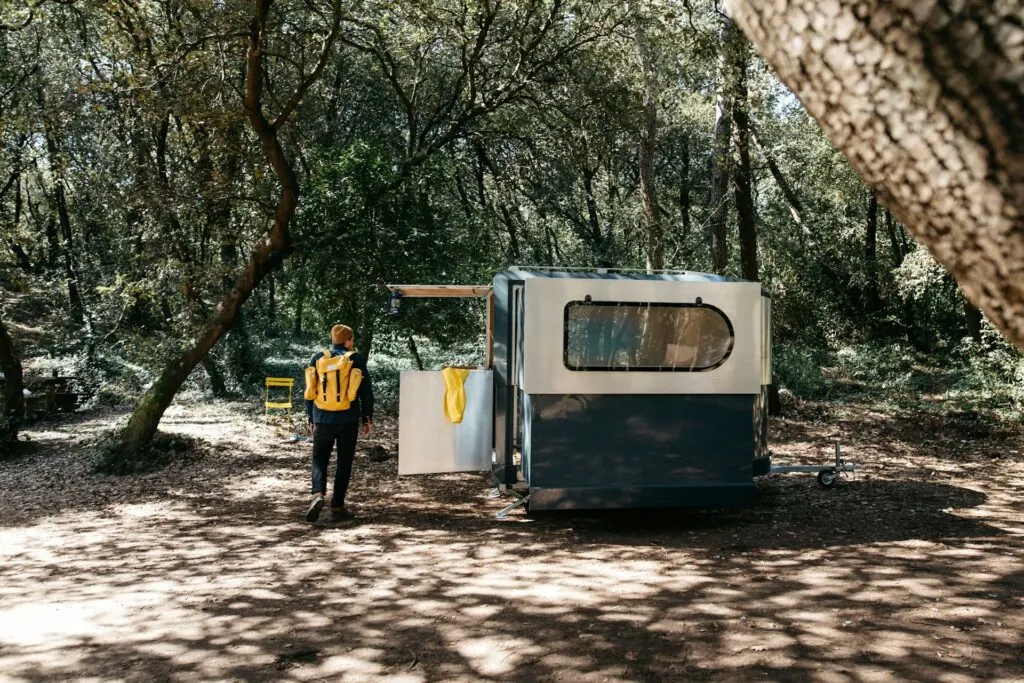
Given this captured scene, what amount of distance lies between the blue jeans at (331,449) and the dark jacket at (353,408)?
0.05 m

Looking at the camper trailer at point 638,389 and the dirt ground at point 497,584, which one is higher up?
the camper trailer at point 638,389

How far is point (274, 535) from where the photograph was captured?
770 centimetres

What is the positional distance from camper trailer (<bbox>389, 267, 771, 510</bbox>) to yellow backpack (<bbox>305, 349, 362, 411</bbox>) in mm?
1473

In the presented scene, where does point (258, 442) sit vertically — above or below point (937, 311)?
below

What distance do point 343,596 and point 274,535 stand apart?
2.13 metres

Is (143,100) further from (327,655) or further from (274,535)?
(327,655)

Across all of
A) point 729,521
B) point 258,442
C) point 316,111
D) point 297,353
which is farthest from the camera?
point 297,353

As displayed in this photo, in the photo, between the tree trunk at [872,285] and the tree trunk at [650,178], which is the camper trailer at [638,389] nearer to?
the tree trunk at [650,178]

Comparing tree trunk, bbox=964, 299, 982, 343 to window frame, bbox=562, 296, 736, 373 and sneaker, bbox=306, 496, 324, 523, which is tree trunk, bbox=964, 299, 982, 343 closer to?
window frame, bbox=562, 296, 736, 373

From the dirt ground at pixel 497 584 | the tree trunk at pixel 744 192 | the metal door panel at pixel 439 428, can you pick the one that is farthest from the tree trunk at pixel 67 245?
the metal door panel at pixel 439 428

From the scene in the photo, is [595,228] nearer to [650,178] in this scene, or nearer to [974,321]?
[650,178]

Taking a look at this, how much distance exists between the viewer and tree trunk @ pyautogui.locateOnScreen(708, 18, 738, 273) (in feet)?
44.5

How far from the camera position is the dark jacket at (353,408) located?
7996mm

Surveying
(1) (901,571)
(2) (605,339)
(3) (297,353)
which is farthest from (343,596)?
(3) (297,353)
